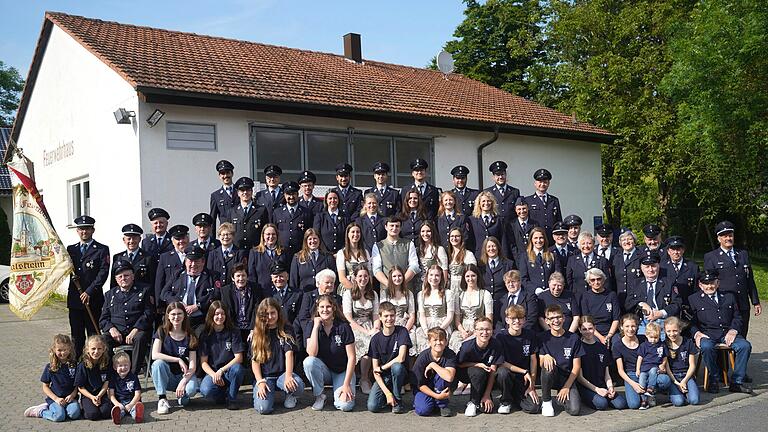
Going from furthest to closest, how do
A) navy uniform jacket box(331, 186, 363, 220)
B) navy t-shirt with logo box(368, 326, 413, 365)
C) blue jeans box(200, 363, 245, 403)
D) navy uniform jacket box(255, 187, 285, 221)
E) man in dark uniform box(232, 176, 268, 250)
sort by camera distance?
navy uniform jacket box(331, 186, 363, 220) → navy uniform jacket box(255, 187, 285, 221) → man in dark uniform box(232, 176, 268, 250) → navy t-shirt with logo box(368, 326, 413, 365) → blue jeans box(200, 363, 245, 403)

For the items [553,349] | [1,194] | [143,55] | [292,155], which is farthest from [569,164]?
[1,194]

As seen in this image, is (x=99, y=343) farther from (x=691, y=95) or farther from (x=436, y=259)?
(x=691, y=95)

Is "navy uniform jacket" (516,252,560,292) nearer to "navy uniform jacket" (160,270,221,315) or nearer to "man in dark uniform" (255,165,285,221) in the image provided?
"man in dark uniform" (255,165,285,221)

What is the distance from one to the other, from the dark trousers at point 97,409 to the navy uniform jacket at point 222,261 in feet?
6.66

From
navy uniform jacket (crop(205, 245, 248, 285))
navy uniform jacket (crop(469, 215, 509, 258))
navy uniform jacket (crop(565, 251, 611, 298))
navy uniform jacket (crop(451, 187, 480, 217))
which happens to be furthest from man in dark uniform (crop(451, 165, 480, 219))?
navy uniform jacket (crop(205, 245, 248, 285))

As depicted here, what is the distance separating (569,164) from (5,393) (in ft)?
49.0

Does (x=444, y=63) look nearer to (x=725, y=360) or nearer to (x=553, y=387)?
(x=725, y=360)

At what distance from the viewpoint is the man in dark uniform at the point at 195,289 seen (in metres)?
7.97

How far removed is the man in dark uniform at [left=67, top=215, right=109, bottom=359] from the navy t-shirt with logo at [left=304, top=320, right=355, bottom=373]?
296 centimetres

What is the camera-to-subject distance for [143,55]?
1402 cm

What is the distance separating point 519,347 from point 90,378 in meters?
4.32

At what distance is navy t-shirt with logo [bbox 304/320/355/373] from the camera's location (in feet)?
24.6

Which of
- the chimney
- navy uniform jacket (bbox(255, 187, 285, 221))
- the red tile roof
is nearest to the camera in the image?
navy uniform jacket (bbox(255, 187, 285, 221))

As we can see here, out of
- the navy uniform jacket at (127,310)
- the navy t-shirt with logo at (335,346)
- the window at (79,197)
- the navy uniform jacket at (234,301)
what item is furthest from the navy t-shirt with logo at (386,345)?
the window at (79,197)
